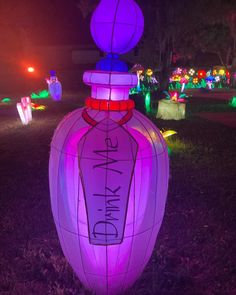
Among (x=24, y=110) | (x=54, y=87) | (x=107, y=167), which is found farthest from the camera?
(x=54, y=87)

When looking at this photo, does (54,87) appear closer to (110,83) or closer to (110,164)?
(110,83)

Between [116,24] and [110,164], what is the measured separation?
1008 mm

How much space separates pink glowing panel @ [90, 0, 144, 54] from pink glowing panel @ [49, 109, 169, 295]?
52cm

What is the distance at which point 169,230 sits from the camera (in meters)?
4.32

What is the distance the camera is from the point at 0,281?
334 centimetres

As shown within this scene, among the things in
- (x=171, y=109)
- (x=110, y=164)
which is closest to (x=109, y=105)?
(x=110, y=164)

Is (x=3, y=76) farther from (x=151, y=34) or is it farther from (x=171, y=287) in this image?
(x=171, y=287)

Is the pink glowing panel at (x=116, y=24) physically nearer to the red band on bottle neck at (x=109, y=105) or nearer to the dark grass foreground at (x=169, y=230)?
the red band on bottle neck at (x=109, y=105)

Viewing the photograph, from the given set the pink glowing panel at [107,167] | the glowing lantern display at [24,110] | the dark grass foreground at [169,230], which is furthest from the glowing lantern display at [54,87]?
the pink glowing panel at [107,167]

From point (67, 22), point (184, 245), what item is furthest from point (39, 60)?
point (184, 245)

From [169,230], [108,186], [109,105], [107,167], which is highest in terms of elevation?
[109,105]

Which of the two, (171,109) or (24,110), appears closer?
(24,110)

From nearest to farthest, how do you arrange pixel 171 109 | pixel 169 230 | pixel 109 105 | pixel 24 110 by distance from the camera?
A: pixel 109 105 → pixel 169 230 → pixel 24 110 → pixel 171 109

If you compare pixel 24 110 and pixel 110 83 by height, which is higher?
pixel 110 83
